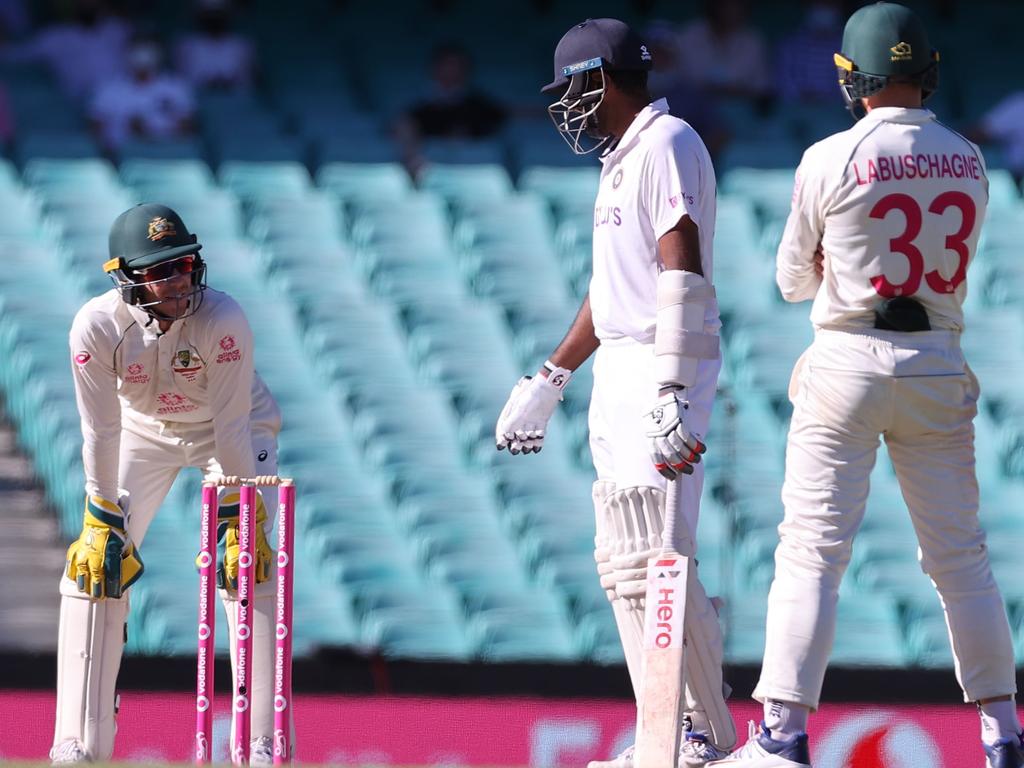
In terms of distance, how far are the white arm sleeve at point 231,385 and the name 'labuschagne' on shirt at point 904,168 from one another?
1.62m

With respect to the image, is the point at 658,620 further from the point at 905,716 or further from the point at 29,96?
the point at 29,96

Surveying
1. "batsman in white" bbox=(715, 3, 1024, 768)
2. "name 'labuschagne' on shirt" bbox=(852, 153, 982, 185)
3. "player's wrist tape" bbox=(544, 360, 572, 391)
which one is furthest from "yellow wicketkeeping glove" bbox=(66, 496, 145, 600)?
"name 'labuschagne' on shirt" bbox=(852, 153, 982, 185)

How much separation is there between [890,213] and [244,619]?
5.58 feet

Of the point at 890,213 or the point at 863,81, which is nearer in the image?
the point at 890,213

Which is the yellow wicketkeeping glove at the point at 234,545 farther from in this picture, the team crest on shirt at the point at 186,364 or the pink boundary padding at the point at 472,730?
the pink boundary padding at the point at 472,730

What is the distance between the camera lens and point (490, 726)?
210 inches

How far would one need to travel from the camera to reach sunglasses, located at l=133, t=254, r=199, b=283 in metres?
4.16

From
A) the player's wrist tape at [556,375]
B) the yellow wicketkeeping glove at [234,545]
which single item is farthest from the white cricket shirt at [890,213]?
the yellow wicketkeeping glove at [234,545]

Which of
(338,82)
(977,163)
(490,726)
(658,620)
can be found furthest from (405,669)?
(338,82)

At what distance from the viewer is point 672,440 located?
342 centimetres

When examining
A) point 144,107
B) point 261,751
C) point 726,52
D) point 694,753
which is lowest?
point 261,751

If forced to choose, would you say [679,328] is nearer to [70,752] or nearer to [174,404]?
[174,404]

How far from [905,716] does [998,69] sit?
578 centimetres

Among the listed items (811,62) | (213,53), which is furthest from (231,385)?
(811,62)
